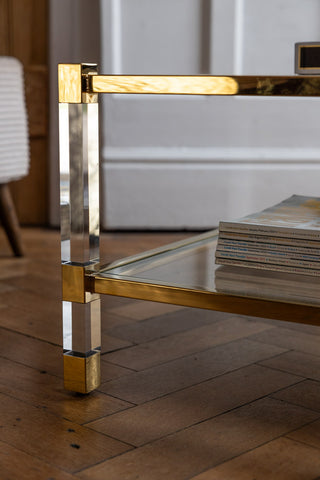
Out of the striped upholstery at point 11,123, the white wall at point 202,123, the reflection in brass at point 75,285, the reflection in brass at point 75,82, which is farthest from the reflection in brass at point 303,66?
the white wall at point 202,123

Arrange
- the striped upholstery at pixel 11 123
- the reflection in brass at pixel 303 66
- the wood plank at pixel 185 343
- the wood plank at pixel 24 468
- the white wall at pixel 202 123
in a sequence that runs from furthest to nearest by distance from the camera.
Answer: the white wall at pixel 202 123 < the striped upholstery at pixel 11 123 < the wood plank at pixel 185 343 < the reflection in brass at pixel 303 66 < the wood plank at pixel 24 468

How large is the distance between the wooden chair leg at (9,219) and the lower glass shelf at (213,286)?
2.35 ft

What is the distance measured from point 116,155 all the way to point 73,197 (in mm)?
1018

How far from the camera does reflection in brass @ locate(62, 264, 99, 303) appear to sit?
2.71 feet

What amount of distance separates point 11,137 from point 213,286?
34.3 inches

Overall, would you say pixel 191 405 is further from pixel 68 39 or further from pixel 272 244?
pixel 68 39

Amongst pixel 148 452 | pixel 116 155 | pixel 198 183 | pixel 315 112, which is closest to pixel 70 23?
pixel 116 155

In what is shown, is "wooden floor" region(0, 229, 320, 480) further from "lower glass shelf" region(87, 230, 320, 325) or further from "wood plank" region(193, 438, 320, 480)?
"lower glass shelf" region(87, 230, 320, 325)

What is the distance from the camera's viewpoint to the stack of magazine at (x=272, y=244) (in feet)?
2.61

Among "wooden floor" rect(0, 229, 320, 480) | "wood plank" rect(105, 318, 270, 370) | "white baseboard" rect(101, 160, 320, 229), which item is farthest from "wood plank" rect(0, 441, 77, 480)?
"white baseboard" rect(101, 160, 320, 229)

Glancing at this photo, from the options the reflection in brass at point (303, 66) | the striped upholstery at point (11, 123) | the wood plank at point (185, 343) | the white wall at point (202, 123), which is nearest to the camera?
the reflection in brass at point (303, 66)

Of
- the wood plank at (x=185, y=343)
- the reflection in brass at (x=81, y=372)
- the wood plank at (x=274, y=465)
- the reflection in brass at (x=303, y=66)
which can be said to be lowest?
the wood plank at (x=185, y=343)

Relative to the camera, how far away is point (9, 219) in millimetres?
1582

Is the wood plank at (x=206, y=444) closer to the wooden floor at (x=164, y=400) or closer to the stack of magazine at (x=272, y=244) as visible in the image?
the wooden floor at (x=164, y=400)
